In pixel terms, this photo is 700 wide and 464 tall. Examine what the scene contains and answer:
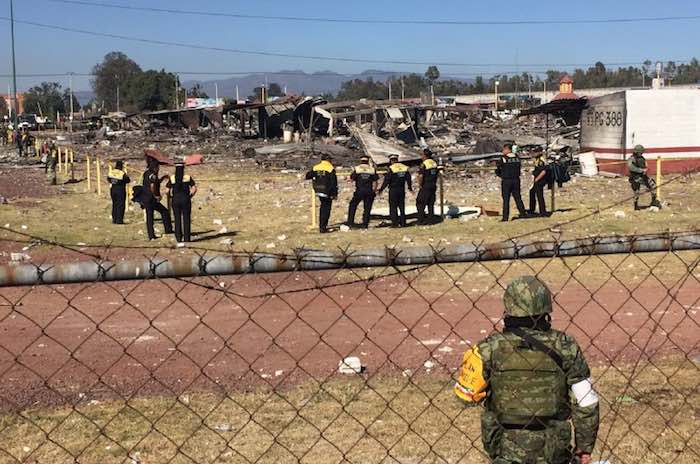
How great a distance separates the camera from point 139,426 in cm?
534

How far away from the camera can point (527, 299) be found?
2.96m

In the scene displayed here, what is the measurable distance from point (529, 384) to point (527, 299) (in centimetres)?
32

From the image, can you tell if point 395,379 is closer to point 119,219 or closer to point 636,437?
point 636,437

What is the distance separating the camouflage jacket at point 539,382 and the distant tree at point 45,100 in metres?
110

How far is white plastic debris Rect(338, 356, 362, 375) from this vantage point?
6.37 m

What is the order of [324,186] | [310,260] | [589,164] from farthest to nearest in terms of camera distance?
[589,164], [324,186], [310,260]

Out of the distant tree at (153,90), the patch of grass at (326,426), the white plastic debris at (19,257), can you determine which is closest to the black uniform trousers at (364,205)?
the white plastic debris at (19,257)

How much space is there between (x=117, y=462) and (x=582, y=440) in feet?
9.64

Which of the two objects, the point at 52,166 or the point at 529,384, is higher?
the point at 52,166

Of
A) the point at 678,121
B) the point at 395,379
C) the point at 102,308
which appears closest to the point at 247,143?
the point at 678,121

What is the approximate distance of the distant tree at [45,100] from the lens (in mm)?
112500

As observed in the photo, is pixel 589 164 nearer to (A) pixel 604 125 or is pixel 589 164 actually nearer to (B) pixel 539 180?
(A) pixel 604 125

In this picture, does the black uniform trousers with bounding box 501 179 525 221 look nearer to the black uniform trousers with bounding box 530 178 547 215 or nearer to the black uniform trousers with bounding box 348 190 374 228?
the black uniform trousers with bounding box 530 178 547 215

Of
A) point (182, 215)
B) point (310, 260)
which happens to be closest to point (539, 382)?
point (310, 260)
